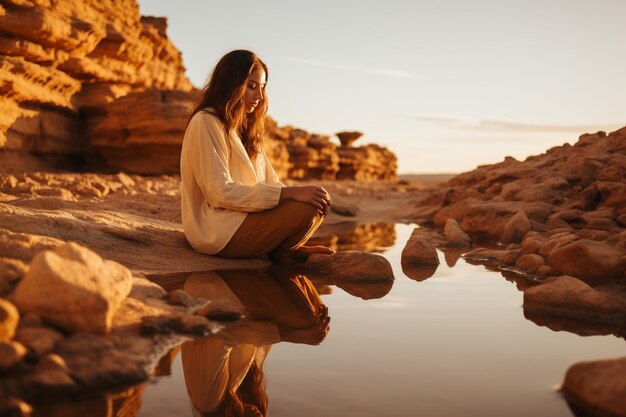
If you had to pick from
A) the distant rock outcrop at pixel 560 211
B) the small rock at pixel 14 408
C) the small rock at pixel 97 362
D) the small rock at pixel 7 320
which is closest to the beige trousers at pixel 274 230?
the distant rock outcrop at pixel 560 211

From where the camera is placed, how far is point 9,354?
153 centimetres

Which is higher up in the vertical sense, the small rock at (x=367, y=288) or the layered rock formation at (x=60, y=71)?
the layered rock formation at (x=60, y=71)

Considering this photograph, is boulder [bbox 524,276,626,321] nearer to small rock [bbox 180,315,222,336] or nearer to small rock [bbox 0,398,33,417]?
small rock [bbox 180,315,222,336]

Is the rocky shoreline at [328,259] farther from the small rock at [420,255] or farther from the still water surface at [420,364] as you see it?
the still water surface at [420,364]

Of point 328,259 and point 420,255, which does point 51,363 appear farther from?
point 420,255

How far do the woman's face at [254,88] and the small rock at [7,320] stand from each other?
2.35 metres

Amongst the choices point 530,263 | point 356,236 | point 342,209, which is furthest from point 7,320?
point 342,209

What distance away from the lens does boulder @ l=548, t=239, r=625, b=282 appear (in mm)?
2980

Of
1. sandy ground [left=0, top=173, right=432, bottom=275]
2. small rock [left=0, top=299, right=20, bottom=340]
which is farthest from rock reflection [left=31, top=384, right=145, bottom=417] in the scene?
sandy ground [left=0, top=173, right=432, bottom=275]

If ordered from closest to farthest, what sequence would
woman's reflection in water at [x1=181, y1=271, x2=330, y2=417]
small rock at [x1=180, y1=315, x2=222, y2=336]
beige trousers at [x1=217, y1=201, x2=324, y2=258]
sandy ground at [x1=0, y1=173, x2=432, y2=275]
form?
1. woman's reflection in water at [x1=181, y1=271, x2=330, y2=417]
2. small rock at [x1=180, y1=315, x2=222, y2=336]
3. sandy ground at [x1=0, y1=173, x2=432, y2=275]
4. beige trousers at [x1=217, y1=201, x2=324, y2=258]

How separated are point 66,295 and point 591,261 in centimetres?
266

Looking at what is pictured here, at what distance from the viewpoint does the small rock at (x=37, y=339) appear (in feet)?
5.36

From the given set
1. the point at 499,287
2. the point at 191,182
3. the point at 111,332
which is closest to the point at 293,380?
the point at 111,332

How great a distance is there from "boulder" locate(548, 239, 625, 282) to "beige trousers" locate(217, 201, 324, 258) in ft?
5.08
